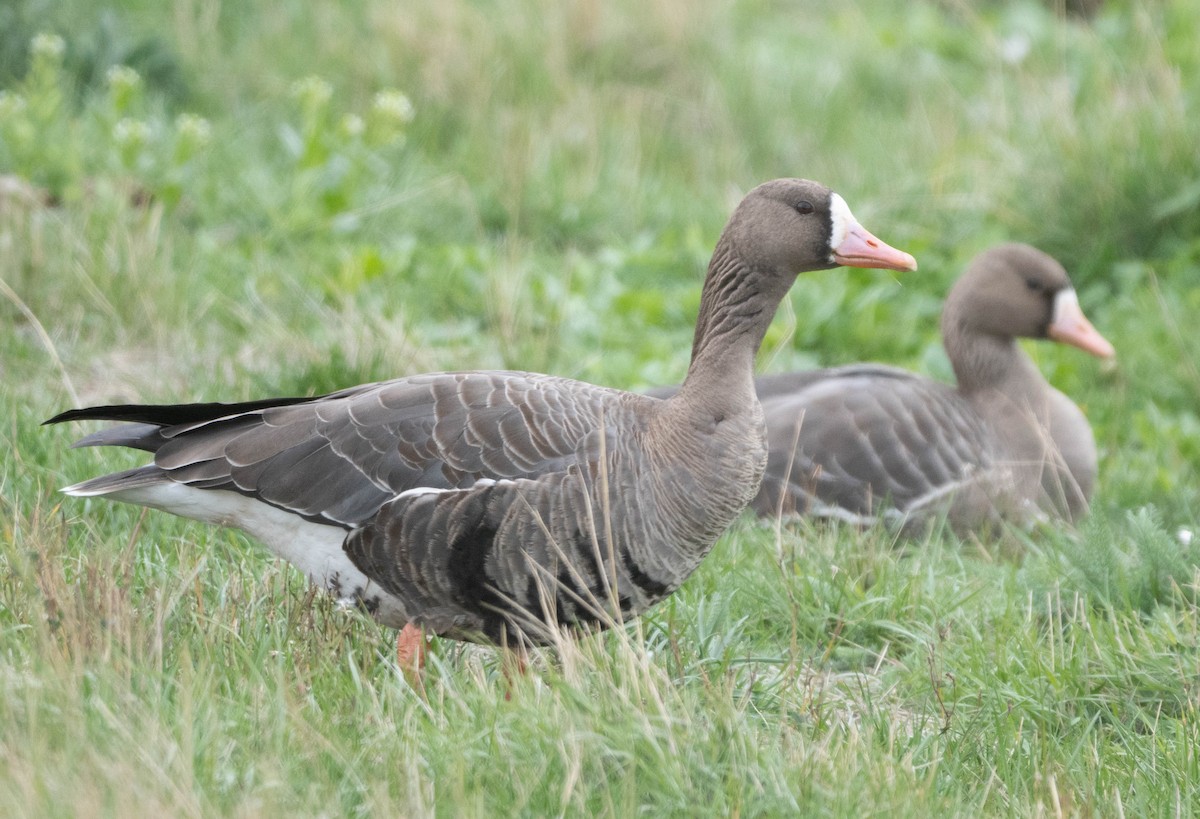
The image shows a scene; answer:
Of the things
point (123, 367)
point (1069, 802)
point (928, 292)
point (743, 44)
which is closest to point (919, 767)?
point (1069, 802)

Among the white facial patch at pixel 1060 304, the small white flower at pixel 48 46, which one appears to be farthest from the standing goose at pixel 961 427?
the small white flower at pixel 48 46

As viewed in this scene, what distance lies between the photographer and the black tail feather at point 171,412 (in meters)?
3.88

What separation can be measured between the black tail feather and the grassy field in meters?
A: 0.35

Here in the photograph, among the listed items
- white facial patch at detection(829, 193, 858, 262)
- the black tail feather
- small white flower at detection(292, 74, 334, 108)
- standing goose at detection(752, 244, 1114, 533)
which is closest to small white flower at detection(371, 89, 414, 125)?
small white flower at detection(292, 74, 334, 108)

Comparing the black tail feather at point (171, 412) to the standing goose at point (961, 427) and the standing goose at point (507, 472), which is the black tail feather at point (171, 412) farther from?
the standing goose at point (961, 427)

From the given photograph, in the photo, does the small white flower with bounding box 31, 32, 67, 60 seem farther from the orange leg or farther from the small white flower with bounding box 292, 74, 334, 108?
the orange leg

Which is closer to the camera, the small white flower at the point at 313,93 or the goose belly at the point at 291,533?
the goose belly at the point at 291,533

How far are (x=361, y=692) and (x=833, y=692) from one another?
1.35 meters

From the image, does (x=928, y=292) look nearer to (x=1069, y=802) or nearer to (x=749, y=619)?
(x=749, y=619)

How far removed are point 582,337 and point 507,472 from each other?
3.22 metres

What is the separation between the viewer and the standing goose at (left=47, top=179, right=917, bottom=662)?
3727 mm

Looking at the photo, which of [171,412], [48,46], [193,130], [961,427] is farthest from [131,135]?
[961,427]

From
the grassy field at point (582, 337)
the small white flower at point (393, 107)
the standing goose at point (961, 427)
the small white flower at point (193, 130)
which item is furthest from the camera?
the small white flower at point (393, 107)

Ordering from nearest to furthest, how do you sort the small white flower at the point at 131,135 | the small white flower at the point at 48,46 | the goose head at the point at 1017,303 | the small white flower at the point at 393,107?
the goose head at the point at 1017,303
the small white flower at the point at 131,135
the small white flower at the point at 48,46
the small white flower at the point at 393,107
